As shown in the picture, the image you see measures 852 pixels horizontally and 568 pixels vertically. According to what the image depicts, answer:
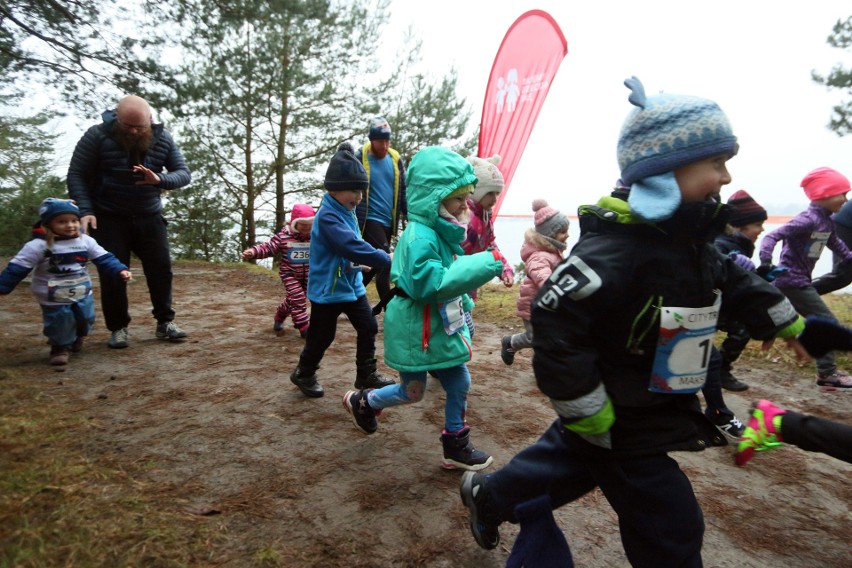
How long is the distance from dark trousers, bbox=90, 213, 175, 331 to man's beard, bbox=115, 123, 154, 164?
55 centimetres

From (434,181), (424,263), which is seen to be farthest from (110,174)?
(424,263)

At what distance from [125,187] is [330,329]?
7.99 ft

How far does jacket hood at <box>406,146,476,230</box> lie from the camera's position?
107 inches

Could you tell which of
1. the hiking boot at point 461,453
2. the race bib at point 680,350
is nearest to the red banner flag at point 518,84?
the hiking boot at point 461,453

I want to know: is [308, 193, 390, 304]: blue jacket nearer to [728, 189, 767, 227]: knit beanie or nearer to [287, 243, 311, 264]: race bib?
[287, 243, 311, 264]: race bib

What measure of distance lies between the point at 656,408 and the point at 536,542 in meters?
0.67

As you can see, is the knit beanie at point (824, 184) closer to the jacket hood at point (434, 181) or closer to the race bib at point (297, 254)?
the jacket hood at point (434, 181)

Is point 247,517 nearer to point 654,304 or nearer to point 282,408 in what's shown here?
point 282,408

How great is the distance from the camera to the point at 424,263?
260 centimetres

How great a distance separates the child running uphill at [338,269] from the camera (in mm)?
3539

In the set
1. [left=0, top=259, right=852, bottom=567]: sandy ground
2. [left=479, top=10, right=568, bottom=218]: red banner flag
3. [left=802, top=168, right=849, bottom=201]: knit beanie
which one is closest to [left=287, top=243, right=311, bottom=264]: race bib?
[left=0, top=259, right=852, bottom=567]: sandy ground

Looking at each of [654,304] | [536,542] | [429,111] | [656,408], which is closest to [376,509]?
[536,542]

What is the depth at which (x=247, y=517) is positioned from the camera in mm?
2352

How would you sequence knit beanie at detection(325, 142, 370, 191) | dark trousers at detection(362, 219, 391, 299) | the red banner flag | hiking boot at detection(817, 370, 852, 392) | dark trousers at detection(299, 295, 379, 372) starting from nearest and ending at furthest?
knit beanie at detection(325, 142, 370, 191) < dark trousers at detection(299, 295, 379, 372) < hiking boot at detection(817, 370, 852, 392) < dark trousers at detection(362, 219, 391, 299) < the red banner flag
